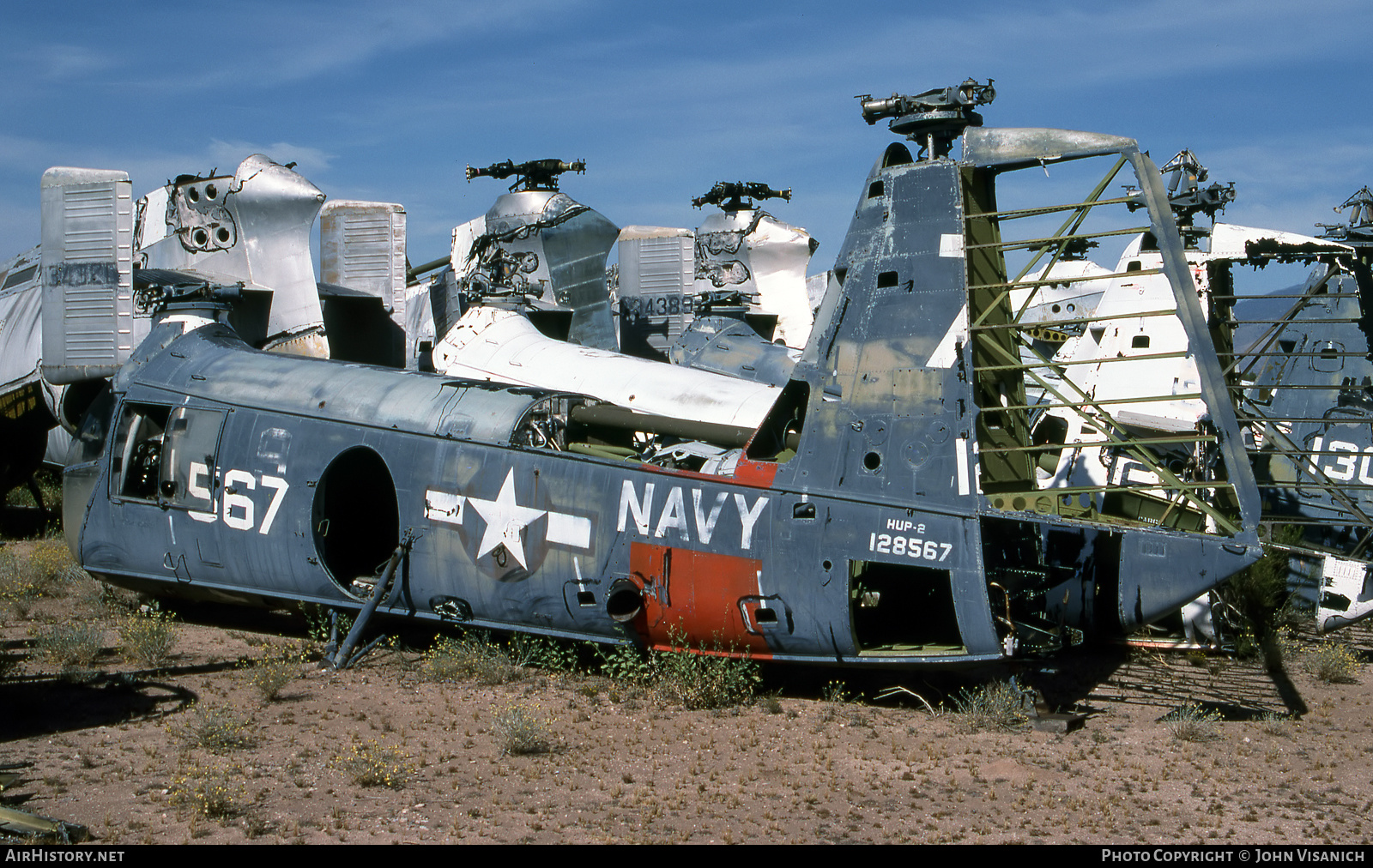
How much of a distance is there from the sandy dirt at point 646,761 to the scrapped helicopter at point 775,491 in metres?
Result: 0.76

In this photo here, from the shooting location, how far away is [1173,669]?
1323cm

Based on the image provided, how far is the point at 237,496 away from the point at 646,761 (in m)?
6.15

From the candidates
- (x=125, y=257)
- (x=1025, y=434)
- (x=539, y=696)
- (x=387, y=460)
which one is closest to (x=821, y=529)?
(x=1025, y=434)

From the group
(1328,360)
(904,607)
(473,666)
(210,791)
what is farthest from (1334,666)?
(210,791)

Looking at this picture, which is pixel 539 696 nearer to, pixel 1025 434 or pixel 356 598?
pixel 356 598

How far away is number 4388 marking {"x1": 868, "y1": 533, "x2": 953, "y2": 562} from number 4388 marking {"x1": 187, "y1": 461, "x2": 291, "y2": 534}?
6.54 meters

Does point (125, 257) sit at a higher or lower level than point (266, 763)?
higher

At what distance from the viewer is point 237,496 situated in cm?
1299

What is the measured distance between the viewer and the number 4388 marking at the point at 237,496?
12805 millimetres

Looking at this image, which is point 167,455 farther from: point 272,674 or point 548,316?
point 548,316

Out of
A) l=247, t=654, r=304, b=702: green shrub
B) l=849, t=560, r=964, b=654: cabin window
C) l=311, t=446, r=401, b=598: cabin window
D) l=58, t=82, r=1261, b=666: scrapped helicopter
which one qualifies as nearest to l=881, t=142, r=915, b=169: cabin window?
l=58, t=82, r=1261, b=666: scrapped helicopter

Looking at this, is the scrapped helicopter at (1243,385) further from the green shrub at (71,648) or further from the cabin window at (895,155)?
the green shrub at (71,648)

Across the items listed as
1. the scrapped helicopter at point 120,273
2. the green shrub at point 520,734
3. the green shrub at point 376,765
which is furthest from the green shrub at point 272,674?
the scrapped helicopter at point 120,273

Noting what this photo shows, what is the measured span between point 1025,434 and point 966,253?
187 cm
